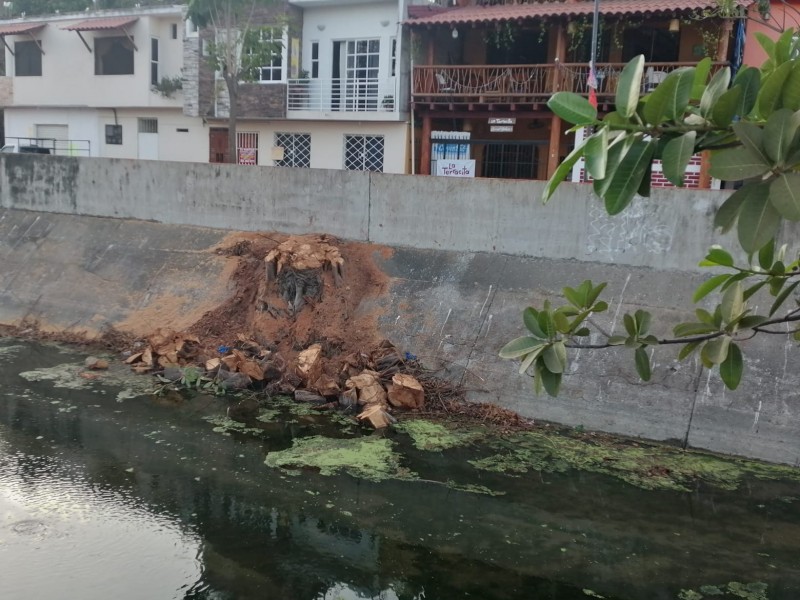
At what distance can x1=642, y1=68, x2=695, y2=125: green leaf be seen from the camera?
7.25 feet

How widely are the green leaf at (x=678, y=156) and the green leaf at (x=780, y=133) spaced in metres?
0.20

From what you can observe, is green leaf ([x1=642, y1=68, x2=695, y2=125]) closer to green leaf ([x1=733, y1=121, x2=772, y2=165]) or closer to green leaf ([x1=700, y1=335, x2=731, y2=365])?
green leaf ([x1=733, y1=121, x2=772, y2=165])

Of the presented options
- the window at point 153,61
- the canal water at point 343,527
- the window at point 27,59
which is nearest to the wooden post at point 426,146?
the window at point 153,61

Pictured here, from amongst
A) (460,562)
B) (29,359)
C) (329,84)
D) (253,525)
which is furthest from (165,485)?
(329,84)

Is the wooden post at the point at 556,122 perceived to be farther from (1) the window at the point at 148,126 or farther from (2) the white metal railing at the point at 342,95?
(1) the window at the point at 148,126

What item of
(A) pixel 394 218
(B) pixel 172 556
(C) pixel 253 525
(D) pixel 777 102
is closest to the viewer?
(D) pixel 777 102

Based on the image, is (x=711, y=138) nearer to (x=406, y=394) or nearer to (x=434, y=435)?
(x=434, y=435)

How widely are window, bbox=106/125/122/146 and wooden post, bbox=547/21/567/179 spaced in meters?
13.6

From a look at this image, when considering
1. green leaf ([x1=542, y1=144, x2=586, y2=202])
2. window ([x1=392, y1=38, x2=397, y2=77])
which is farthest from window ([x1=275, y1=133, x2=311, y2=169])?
green leaf ([x1=542, y1=144, x2=586, y2=202])

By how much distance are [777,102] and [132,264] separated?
496 inches

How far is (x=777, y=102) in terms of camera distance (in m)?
2.21

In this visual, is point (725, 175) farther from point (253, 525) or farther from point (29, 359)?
point (29, 359)

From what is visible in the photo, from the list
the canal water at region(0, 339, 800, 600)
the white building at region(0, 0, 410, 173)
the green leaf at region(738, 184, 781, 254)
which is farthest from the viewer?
the white building at region(0, 0, 410, 173)

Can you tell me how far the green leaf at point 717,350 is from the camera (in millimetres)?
2771
